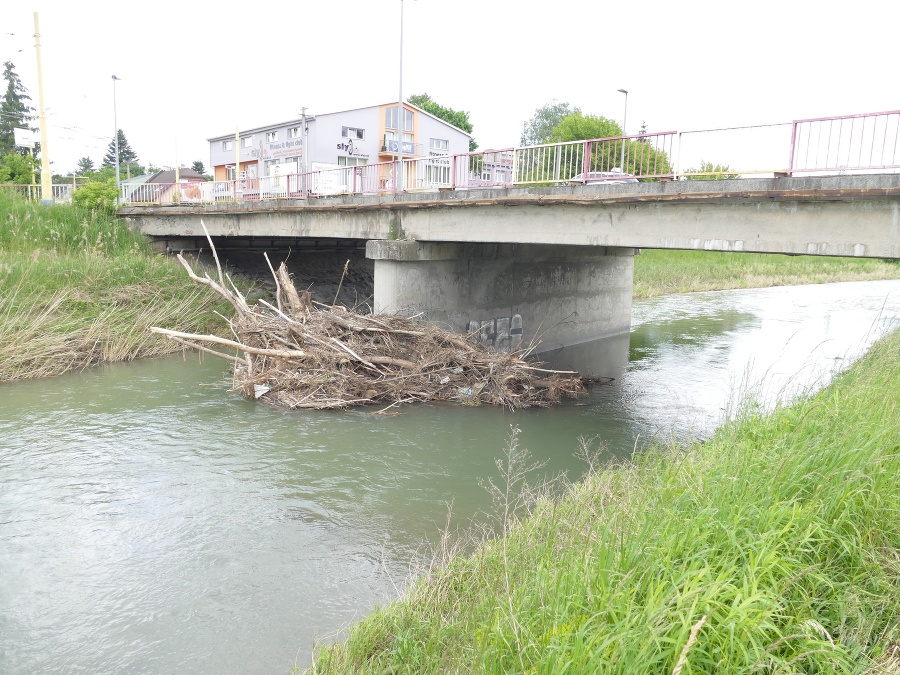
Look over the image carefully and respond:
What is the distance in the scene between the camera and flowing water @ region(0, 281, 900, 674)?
5531 mm

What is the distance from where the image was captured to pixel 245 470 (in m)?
9.25

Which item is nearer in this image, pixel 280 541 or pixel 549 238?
pixel 280 541

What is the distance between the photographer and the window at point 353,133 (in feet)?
162

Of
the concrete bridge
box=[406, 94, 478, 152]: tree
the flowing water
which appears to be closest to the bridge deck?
the concrete bridge

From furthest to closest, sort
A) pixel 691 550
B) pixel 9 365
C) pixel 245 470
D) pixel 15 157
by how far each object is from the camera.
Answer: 1. pixel 15 157
2. pixel 9 365
3. pixel 245 470
4. pixel 691 550

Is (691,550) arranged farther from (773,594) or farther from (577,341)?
(577,341)

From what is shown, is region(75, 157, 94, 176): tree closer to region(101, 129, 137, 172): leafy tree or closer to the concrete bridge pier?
region(101, 129, 137, 172): leafy tree

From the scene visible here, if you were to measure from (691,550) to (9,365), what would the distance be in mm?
15069

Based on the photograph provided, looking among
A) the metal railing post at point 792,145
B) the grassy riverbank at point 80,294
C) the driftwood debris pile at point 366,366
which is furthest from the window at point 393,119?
the metal railing post at point 792,145

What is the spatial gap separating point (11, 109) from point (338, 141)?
4661 centimetres

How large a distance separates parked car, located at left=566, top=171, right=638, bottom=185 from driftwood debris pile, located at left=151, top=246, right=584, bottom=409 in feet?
12.8

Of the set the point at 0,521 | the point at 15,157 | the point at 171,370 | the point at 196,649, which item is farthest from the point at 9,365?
the point at 15,157

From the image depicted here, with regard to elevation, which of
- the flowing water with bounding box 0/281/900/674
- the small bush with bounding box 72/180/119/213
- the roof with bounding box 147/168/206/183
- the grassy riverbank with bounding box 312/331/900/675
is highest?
the roof with bounding box 147/168/206/183

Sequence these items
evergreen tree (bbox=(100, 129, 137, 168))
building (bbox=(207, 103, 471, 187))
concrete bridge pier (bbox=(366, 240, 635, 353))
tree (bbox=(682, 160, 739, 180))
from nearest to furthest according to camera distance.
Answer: tree (bbox=(682, 160, 739, 180)), concrete bridge pier (bbox=(366, 240, 635, 353)), building (bbox=(207, 103, 471, 187)), evergreen tree (bbox=(100, 129, 137, 168))
